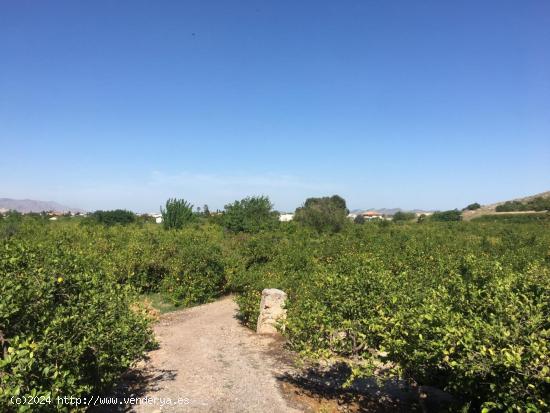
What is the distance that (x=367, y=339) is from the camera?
5312 mm

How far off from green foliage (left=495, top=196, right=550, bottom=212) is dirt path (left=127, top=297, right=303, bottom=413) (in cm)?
6541

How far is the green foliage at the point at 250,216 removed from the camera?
3372 centimetres

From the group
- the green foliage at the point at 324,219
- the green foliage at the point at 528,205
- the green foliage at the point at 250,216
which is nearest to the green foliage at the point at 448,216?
the green foliage at the point at 528,205

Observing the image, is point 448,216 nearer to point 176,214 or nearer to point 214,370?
point 176,214

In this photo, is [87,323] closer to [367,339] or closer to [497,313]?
[367,339]

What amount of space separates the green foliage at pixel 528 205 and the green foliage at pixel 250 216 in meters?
47.9

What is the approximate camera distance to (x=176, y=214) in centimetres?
3638

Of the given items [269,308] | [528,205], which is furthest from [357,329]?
[528,205]

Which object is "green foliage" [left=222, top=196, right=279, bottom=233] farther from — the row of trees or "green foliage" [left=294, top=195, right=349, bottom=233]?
"green foliage" [left=294, top=195, right=349, bottom=233]

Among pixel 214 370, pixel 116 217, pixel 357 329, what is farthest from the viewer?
pixel 116 217

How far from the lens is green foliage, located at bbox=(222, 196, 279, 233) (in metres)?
33.7

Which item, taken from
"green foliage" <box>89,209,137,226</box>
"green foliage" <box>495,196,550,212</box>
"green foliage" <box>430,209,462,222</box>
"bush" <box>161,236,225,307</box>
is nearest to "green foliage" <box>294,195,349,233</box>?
"bush" <box>161,236,225,307</box>

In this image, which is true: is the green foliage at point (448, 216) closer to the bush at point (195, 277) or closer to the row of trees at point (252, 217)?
the row of trees at point (252, 217)

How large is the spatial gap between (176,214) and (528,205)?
6297cm
